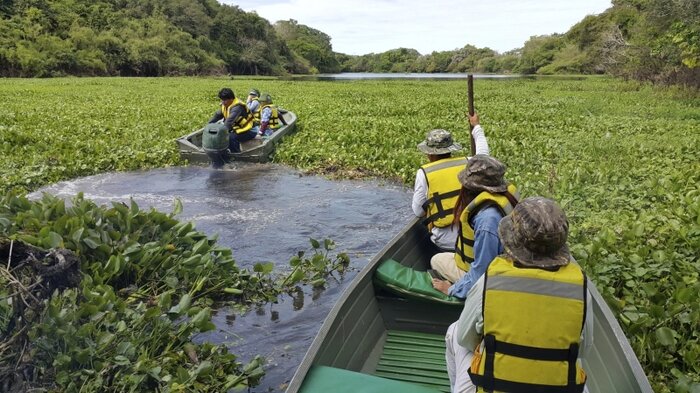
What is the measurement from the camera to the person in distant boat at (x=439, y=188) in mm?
4883

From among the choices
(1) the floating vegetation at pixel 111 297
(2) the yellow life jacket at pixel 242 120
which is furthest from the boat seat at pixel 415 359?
(2) the yellow life jacket at pixel 242 120

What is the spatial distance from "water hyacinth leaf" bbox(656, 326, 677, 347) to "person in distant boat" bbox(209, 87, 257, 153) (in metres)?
9.09

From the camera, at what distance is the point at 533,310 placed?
2400 millimetres

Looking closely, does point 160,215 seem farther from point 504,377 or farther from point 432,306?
point 504,377

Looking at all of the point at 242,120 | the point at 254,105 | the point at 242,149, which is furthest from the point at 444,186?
the point at 254,105

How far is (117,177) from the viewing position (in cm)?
1052

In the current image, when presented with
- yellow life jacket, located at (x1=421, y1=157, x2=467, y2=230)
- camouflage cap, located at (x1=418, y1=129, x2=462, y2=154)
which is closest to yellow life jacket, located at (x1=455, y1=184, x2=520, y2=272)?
yellow life jacket, located at (x1=421, y1=157, x2=467, y2=230)

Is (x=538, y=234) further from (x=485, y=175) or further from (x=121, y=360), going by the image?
(x=121, y=360)

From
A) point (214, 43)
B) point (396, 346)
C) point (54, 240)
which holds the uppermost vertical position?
point (214, 43)

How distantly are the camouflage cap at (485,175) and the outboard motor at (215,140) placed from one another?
25.8 feet

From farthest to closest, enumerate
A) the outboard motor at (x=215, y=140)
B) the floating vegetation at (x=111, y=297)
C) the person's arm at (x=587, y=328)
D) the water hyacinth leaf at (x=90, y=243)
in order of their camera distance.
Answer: the outboard motor at (x=215, y=140) < the water hyacinth leaf at (x=90, y=243) < the floating vegetation at (x=111, y=297) < the person's arm at (x=587, y=328)

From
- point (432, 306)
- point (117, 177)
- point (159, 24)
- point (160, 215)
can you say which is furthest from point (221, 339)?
point (159, 24)

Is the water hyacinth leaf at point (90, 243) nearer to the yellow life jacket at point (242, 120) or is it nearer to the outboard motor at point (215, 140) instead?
the outboard motor at point (215, 140)

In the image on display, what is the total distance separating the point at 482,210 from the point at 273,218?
5.17m
